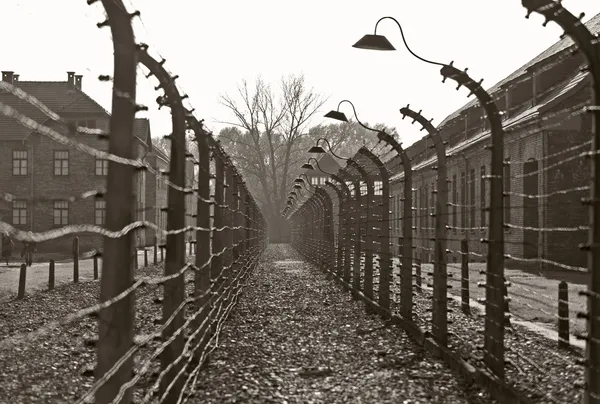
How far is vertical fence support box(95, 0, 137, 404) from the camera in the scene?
10.9 ft

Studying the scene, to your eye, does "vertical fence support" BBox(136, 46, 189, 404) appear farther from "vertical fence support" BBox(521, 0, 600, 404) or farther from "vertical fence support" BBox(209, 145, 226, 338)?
"vertical fence support" BBox(209, 145, 226, 338)

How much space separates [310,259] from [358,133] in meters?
67.6

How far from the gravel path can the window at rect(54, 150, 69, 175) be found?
109ft

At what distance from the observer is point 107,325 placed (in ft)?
11.0

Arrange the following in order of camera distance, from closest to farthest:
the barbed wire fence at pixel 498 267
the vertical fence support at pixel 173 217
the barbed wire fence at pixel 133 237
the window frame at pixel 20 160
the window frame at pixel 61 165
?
the barbed wire fence at pixel 133 237 < the barbed wire fence at pixel 498 267 < the vertical fence support at pixel 173 217 < the window frame at pixel 61 165 < the window frame at pixel 20 160

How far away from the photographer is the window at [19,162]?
45156 mm

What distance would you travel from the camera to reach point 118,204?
3312mm

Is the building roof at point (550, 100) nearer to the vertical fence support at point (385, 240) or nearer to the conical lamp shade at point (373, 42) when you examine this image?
the vertical fence support at point (385, 240)

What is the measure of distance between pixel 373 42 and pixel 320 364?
3.31 metres

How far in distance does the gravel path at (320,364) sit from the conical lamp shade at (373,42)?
3044 mm

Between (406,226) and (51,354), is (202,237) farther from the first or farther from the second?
(406,226)

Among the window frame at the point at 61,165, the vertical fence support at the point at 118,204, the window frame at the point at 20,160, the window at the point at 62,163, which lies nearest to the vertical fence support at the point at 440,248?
the vertical fence support at the point at 118,204

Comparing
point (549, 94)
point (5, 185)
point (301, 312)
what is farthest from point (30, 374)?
point (5, 185)

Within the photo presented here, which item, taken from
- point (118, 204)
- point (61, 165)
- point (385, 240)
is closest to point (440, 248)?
point (385, 240)
